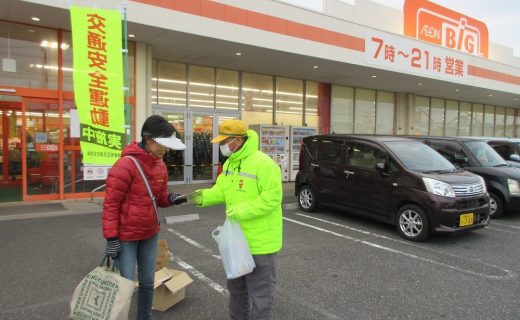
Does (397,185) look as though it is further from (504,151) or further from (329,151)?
(504,151)

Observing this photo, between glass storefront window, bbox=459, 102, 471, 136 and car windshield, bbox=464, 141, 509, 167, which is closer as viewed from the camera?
car windshield, bbox=464, 141, 509, 167

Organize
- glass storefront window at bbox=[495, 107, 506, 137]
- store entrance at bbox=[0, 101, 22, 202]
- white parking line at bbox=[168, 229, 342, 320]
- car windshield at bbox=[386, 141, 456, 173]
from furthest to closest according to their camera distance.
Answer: glass storefront window at bbox=[495, 107, 506, 137] → store entrance at bbox=[0, 101, 22, 202] → car windshield at bbox=[386, 141, 456, 173] → white parking line at bbox=[168, 229, 342, 320]

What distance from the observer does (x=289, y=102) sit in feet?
47.0

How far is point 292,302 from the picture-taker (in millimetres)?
3656

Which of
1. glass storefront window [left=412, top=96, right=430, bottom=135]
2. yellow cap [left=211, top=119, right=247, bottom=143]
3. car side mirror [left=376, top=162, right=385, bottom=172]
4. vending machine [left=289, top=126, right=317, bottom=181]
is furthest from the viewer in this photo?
glass storefront window [left=412, top=96, right=430, bottom=135]

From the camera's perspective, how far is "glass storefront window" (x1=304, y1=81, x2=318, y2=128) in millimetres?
14819

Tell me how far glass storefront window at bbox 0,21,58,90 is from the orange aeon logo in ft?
39.1

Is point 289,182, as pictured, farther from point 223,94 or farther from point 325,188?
point 325,188

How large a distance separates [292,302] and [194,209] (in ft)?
15.6

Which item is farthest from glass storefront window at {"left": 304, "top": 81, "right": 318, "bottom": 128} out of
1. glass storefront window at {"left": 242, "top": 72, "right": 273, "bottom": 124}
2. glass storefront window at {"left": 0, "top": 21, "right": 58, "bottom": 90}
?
glass storefront window at {"left": 0, "top": 21, "right": 58, "bottom": 90}

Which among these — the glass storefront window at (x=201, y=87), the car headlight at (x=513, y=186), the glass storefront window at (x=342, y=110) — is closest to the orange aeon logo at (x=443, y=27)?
the glass storefront window at (x=342, y=110)

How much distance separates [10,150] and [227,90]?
660cm

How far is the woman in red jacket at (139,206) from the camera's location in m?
2.61

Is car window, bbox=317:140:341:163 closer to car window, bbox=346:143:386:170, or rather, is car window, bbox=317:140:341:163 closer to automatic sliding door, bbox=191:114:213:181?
car window, bbox=346:143:386:170
